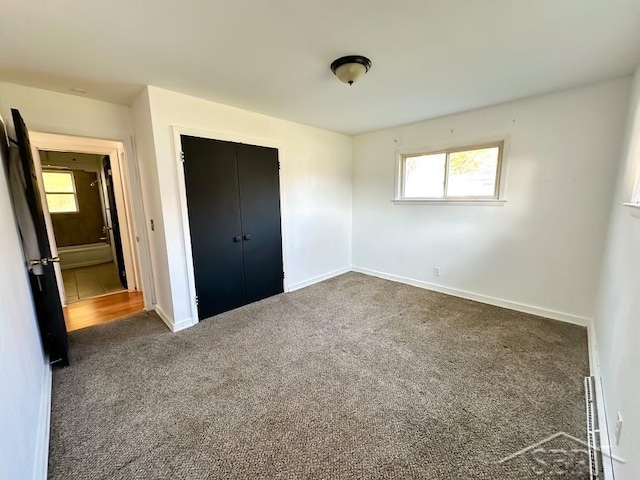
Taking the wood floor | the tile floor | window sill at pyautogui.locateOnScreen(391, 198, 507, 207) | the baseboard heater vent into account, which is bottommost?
the baseboard heater vent

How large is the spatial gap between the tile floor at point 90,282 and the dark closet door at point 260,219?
2434 mm

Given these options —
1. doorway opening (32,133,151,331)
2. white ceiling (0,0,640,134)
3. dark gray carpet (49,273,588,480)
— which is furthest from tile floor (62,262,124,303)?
white ceiling (0,0,640,134)

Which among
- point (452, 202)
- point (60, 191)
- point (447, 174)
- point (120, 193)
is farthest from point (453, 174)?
point (60, 191)

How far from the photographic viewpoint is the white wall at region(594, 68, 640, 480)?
1154 mm

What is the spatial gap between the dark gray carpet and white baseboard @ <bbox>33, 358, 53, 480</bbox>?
1.7 inches

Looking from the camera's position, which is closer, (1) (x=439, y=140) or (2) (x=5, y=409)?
(2) (x=5, y=409)

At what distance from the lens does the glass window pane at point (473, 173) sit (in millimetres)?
3271

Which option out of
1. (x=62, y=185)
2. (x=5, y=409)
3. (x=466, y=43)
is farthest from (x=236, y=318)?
(x=62, y=185)

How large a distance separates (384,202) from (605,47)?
275cm

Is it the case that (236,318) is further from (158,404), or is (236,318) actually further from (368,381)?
(368,381)

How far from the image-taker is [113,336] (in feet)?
8.99

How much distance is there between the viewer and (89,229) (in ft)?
20.9

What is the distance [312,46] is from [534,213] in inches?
113

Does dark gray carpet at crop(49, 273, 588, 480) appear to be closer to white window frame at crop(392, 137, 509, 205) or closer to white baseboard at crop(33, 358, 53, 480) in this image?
white baseboard at crop(33, 358, 53, 480)
